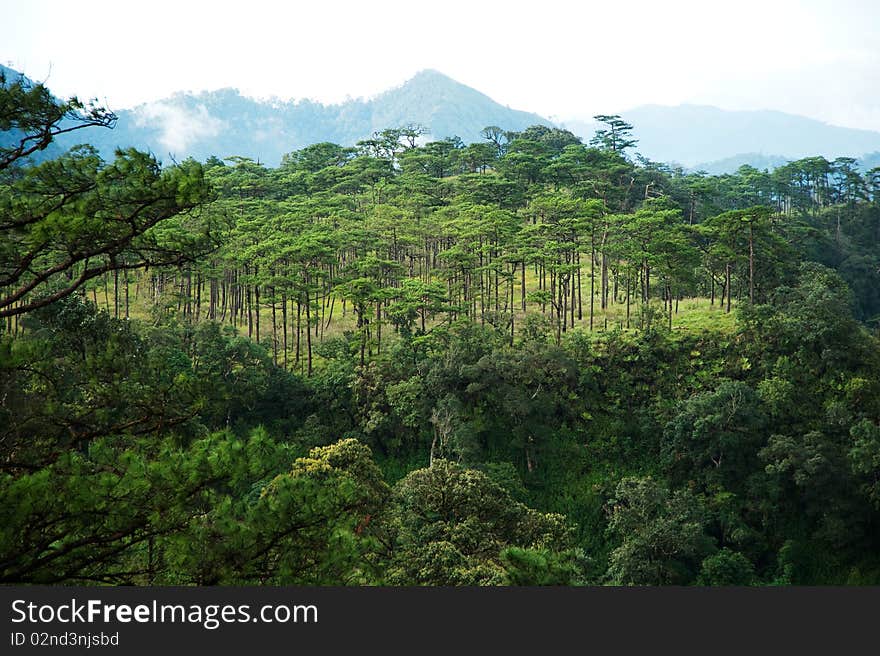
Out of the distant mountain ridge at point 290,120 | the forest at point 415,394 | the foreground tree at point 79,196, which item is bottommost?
the forest at point 415,394

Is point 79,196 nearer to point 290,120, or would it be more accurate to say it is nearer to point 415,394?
point 415,394

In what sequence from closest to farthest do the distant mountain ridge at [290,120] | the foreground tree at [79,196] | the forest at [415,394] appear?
1. the forest at [415,394]
2. the foreground tree at [79,196]
3. the distant mountain ridge at [290,120]

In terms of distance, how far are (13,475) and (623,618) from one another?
585 centimetres

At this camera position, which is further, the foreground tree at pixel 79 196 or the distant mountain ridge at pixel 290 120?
the distant mountain ridge at pixel 290 120

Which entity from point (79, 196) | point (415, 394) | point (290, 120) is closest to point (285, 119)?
point (290, 120)

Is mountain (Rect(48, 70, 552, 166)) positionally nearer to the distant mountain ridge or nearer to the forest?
the distant mountain ridge

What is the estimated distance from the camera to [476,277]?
35969 mm

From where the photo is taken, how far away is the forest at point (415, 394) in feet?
23.2

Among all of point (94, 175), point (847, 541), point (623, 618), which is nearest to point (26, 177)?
point (94, 175)

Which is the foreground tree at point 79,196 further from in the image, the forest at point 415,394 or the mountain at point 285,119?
the mountain at point 285,119

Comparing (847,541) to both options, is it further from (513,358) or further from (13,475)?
(13,475)

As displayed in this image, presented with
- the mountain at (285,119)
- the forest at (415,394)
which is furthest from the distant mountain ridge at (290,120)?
the forest at (415,394)

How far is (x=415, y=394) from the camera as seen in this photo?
24.0 m

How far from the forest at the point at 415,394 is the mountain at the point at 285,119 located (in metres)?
106
